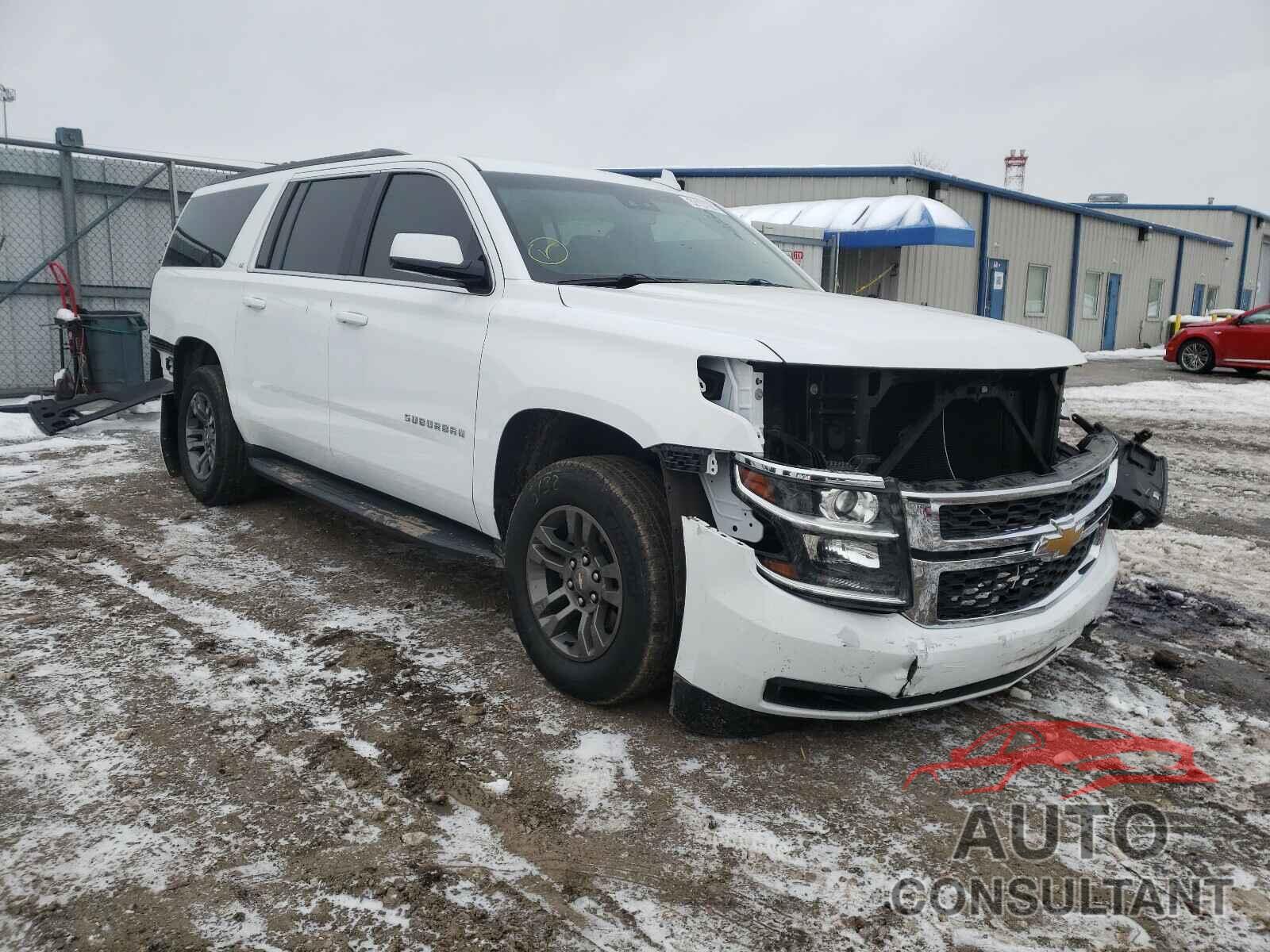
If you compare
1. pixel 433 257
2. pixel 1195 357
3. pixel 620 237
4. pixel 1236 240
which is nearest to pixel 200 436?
pixel 433 257

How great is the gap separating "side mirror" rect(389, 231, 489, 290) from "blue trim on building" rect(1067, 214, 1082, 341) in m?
28.3

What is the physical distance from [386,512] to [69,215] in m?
8.32

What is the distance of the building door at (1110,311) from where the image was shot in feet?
101

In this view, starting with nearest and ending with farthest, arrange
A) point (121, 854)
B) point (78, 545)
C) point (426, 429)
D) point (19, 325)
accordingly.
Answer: point (121, 854)
point (426, 429)
point (78, 545)
point (19, 325)

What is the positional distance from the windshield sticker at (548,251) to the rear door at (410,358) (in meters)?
0.19

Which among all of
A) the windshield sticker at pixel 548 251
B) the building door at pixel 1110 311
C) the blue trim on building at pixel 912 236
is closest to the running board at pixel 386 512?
the windshield sticker at pixel 548 251

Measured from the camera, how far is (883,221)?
64.4ft

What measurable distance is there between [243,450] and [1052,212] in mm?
26962

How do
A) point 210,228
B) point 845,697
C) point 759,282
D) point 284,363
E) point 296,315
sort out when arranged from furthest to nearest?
point 210,228
point 284,363
point 296,315
point 759,282
point 845,697

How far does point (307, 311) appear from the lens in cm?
476

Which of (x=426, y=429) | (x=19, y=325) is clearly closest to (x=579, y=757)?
(x=426, y=429)

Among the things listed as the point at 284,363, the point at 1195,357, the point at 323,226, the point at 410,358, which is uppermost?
the point at 323,226

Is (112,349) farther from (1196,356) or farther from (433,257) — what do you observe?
(1196,356)

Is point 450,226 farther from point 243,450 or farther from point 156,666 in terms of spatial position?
point 243,450
